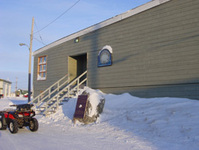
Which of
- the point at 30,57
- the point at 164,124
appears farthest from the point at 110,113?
the point at 30,57

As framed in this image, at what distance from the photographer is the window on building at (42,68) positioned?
62.5 ft

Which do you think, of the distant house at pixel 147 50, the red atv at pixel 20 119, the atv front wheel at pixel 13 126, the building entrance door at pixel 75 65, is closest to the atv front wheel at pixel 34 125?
the red atv at pixel 20 119

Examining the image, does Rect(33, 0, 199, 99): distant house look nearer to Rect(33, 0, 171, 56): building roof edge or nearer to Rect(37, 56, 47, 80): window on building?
Rect(33, 0, 171, 56): building roof edge

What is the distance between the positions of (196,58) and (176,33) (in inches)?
62.3

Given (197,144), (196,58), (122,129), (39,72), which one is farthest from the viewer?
(39,72)

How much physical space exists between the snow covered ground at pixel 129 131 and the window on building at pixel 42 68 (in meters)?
8.34

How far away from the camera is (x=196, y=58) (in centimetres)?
937

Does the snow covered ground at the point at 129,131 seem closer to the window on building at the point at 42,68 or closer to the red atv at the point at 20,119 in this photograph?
the red atv at the point at 20,119

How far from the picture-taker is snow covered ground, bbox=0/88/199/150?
20.0ft

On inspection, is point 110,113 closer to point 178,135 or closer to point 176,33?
point 178,135

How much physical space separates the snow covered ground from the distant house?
3.00 ft

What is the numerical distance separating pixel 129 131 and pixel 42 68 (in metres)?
13.4

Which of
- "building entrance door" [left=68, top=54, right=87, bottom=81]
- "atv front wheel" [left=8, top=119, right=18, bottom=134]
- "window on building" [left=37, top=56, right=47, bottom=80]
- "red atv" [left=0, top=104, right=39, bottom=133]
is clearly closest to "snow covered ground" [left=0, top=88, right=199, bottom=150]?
"atv front wheel" [left=8, top=119, right=18, bottom=134]

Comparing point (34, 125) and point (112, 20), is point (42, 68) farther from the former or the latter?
point (34, 125)
